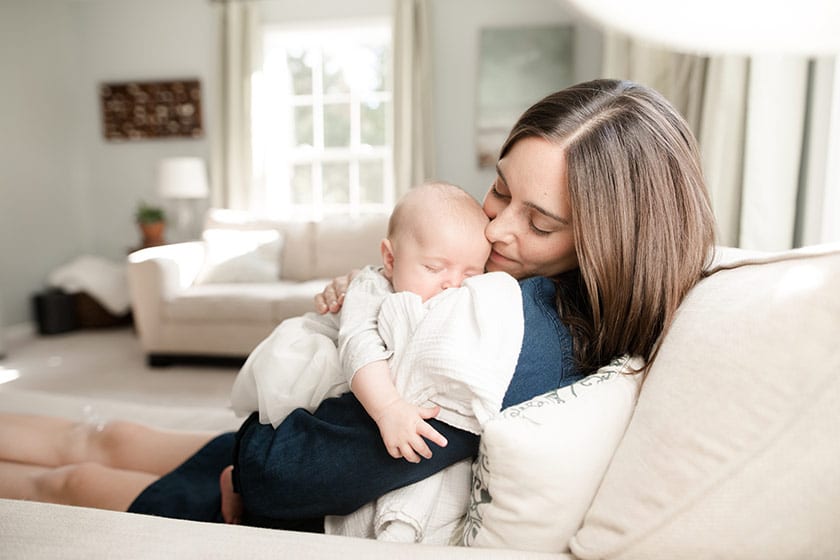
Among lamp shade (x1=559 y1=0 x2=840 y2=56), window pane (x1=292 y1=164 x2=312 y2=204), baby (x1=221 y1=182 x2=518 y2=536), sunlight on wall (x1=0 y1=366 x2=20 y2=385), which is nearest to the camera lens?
baby (x1=221 y1=182 x2=518 y2=536)

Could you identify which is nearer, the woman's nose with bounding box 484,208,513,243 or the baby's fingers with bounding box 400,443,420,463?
the baby's fingers with bounding box 400,443,420,463

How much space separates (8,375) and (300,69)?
3.33 meters

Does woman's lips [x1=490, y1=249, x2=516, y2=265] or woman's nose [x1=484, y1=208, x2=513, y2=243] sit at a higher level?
woman's nose [x1=484, y1=208, x2=513, y2=243]

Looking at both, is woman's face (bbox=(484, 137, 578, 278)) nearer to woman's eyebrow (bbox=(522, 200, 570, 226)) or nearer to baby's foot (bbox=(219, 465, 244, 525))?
woman's eyebrow (bbox=(522, 200, 570, 226))

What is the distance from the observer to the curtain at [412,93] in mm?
5035

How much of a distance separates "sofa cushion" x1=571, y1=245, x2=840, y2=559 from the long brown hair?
0.15 m

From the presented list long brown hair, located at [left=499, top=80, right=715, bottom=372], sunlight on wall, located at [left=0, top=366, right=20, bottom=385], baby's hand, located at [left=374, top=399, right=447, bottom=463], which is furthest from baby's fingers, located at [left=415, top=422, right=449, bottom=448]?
sunlight on wall, located at [left=0, top=366, right=20, bottom=385]

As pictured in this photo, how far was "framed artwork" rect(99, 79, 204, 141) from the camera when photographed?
549cm

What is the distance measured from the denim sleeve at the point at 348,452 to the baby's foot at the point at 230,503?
0.19m

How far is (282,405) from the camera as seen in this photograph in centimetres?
91

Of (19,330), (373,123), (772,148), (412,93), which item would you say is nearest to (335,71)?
(373,123)

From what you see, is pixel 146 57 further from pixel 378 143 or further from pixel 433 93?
pixel 433 93

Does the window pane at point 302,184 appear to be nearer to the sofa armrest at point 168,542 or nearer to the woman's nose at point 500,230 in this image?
the woman's nose at point 500,230

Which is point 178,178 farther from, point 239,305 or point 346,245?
point 239,305
